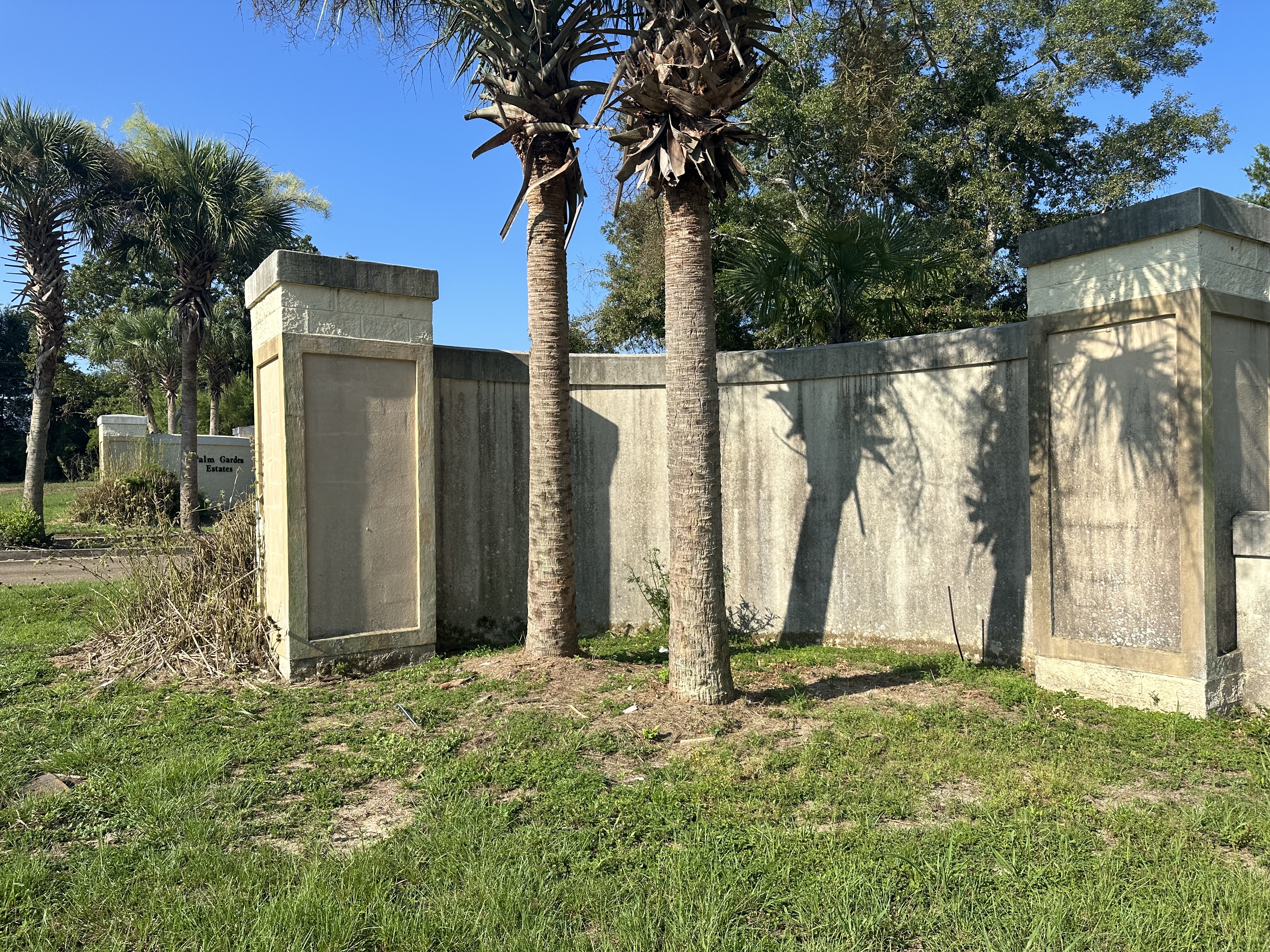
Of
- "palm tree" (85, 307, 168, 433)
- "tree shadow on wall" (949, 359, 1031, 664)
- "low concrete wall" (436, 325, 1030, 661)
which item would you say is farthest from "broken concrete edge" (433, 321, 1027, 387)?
"palm tree" (85, 307, 168, 433)

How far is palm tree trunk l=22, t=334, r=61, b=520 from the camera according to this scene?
1466 centimetres

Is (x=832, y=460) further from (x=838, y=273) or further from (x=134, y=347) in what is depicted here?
(x=134, y=347)

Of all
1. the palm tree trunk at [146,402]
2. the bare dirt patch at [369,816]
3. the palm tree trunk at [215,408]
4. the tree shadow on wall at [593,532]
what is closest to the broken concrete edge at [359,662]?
the tree shadow on wall at [593,532]

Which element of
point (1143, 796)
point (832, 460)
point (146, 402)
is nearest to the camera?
point (1143, 796)

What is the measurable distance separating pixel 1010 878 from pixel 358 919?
255 cm

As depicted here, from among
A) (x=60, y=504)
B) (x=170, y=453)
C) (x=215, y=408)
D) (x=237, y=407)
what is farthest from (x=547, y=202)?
(x=237, y=407)

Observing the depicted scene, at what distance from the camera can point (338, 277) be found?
665 cm

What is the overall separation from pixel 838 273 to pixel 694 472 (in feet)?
12.8

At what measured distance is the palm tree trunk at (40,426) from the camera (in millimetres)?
14656

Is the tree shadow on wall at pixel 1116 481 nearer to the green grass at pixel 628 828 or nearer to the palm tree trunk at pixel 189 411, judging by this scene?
the green grass at pixel 628 828

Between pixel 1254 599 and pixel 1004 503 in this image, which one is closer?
pixel 1254 599

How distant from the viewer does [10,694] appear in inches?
237

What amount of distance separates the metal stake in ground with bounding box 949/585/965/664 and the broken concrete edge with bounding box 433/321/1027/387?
6.45 ft

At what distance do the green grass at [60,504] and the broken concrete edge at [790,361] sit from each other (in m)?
3.78
